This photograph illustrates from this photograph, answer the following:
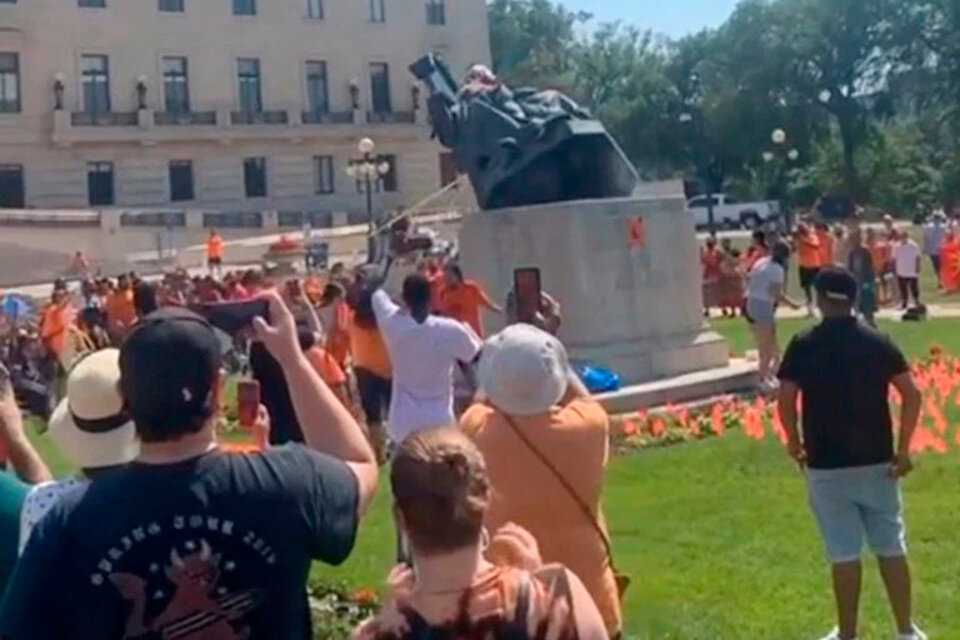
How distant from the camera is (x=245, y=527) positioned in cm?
396

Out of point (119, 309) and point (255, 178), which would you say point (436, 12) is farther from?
point (119, 309)

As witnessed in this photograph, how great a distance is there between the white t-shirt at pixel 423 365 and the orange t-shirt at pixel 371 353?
146 inches

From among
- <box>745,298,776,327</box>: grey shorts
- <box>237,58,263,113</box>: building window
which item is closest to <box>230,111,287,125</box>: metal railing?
<box>237,58,263,113</box>: building window

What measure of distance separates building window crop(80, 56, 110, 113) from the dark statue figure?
51.0 m

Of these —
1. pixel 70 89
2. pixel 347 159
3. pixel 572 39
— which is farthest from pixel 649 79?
pixel 70 89

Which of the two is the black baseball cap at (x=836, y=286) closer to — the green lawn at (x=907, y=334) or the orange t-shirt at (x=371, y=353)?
the orange t-shirt at (x=371, y=353)

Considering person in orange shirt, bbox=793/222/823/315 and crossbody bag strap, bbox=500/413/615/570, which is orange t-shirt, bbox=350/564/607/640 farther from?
person in orange shirt, bbox=793/222/823/315

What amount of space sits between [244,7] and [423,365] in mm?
65992

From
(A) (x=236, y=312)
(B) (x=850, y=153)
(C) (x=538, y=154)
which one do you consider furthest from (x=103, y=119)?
(A) (x=236, y=312)

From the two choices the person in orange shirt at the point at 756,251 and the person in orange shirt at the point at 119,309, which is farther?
the person in orange shirt at the point at 756,251

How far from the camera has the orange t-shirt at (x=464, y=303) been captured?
703 inches

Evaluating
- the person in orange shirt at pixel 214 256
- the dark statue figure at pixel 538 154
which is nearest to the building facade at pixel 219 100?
the person in orange shirt at pixel 214 256

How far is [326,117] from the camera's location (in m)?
74.9

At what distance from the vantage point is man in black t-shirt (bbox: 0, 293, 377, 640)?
3906mm
